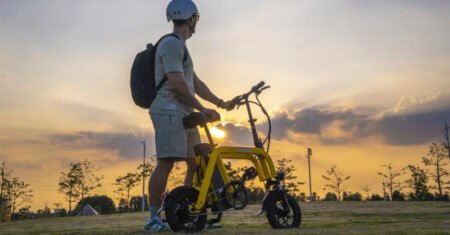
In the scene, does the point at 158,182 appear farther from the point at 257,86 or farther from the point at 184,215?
the point at 257,86

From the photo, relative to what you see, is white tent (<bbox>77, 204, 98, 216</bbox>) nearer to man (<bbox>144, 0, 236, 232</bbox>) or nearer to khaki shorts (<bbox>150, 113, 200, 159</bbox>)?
man (<bbox>144, 0, 236, 232</bbox>)

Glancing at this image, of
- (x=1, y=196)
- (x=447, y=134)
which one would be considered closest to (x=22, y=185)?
(x=1, y=196)

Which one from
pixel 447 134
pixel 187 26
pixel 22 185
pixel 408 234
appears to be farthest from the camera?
pixel 22 185

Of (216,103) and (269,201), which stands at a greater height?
(216,103)

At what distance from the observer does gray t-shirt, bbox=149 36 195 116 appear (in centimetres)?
478

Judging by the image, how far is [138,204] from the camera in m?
38.0

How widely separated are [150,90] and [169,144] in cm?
56

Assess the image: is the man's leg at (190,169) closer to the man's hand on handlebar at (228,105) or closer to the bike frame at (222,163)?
the bike frame at (222,163)

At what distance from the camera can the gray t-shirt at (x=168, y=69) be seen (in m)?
4.78

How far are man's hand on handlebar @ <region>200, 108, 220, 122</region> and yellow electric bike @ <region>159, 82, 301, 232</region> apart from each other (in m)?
0.05

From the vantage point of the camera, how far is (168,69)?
187 inches

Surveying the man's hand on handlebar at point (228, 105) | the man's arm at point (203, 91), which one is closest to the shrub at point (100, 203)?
the man's arm at point (203, 91)

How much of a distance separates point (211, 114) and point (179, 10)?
1.03 metres

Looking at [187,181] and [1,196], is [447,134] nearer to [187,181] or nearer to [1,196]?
[1,196]
